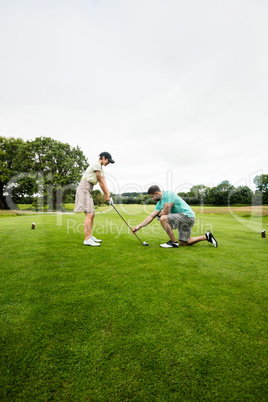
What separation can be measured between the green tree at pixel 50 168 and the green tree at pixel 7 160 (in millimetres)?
3308

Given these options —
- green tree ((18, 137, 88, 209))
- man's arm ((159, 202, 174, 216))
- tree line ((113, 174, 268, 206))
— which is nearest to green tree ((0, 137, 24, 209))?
green tree ((18, 137, 88, 209))

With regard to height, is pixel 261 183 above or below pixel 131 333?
above

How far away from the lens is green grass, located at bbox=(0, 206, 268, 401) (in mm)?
1190

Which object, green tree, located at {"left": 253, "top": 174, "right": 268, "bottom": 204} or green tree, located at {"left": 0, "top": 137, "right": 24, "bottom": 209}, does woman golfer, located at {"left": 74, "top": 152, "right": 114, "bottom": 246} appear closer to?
green tree, located at {"left": 0, "top": 137, "right": 24, "bottom": 209}

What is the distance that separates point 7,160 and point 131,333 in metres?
40.5

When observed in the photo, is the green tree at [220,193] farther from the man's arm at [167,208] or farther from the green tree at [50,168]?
the man's arm at [167,208]

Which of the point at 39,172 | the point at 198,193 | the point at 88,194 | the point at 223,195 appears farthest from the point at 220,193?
the point at 88,194

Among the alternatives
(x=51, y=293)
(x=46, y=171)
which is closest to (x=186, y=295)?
(x=51, y=293)

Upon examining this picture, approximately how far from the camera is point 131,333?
1.65 meters

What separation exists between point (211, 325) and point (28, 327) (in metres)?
1.87

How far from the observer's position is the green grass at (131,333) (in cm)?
119

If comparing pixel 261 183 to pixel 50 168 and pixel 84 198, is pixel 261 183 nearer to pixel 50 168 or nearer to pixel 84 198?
pixel 50 168

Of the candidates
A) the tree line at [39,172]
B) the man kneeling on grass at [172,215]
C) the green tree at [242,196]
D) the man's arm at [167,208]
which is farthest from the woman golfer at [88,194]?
the green tree at [242,196]

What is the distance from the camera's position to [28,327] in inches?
65.6
